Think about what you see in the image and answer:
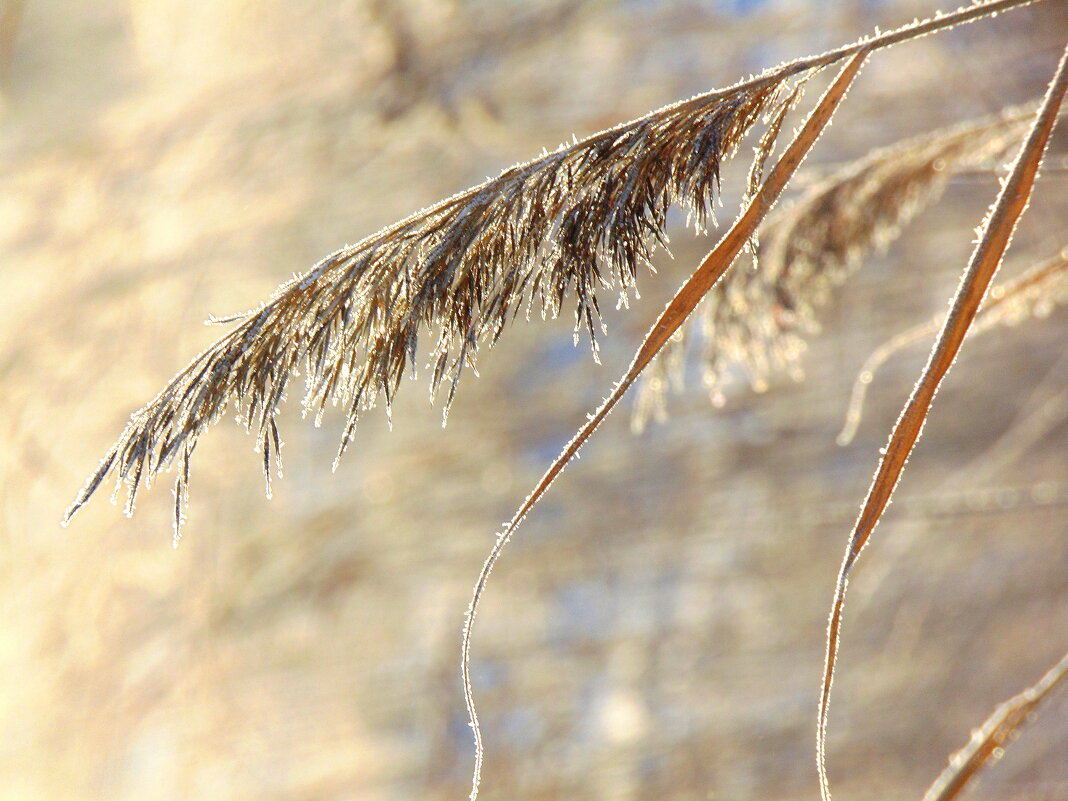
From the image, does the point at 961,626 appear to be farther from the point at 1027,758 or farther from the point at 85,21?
the point at 85,21

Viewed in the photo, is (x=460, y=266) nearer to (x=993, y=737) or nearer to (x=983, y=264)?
(x=983, y=264)

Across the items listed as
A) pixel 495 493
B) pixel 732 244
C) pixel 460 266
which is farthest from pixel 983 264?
pixel 495 493

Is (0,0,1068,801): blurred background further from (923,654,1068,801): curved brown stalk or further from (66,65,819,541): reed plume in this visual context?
(66,65,819,541): reed plume

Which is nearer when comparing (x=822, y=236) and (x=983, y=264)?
(x=983, y=264)

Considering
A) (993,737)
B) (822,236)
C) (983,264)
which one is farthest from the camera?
(822,236)

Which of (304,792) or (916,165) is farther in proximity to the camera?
(304,792)

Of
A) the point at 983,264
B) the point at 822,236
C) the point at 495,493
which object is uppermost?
the point at 495,493

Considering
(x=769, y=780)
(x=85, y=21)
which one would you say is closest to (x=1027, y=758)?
(x=769, y=780)
